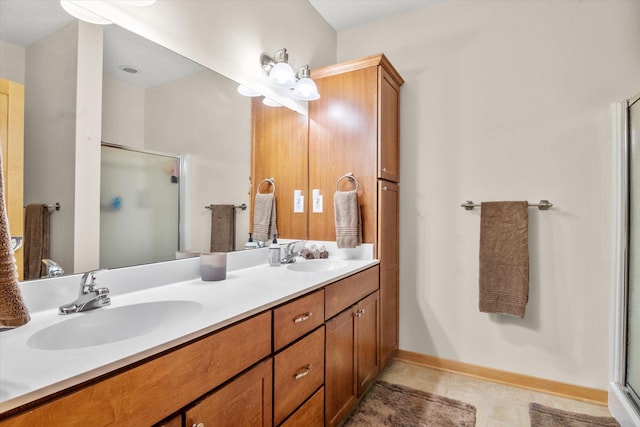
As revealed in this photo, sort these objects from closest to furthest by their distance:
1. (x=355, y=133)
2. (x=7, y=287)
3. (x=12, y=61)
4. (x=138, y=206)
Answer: (x=7, y=287), (x=12, y=61), (x=138, y=206), (x=355, y=133)

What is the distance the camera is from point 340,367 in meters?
1.56

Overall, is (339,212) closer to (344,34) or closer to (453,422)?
(453,422)

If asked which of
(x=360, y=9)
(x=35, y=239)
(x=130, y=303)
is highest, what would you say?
(x=360, y=9)

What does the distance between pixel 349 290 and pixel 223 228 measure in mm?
736

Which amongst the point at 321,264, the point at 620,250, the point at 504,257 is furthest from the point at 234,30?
the point at 620,250

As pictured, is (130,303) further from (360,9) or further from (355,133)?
(360,9)

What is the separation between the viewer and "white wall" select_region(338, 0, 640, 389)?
1.91m

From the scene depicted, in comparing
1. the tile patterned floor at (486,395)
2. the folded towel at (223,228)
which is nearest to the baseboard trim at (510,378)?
the tile patterned floor at (486,395)

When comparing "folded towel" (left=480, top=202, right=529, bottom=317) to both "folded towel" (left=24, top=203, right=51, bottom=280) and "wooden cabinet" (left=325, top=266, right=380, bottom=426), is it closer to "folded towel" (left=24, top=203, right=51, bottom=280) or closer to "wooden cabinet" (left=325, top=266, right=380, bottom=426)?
"wooden cabinet" (left=325, top=266, right=380, bottom=426)

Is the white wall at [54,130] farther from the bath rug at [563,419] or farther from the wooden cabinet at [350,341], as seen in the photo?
the bath rug at [563,419]

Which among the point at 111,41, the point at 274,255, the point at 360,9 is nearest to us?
the point at 111,41

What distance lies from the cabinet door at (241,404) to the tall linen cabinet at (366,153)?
119 centimetres

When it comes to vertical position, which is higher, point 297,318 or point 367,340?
point 297,318

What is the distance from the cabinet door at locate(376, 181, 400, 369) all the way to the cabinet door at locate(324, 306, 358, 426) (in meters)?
0.49
